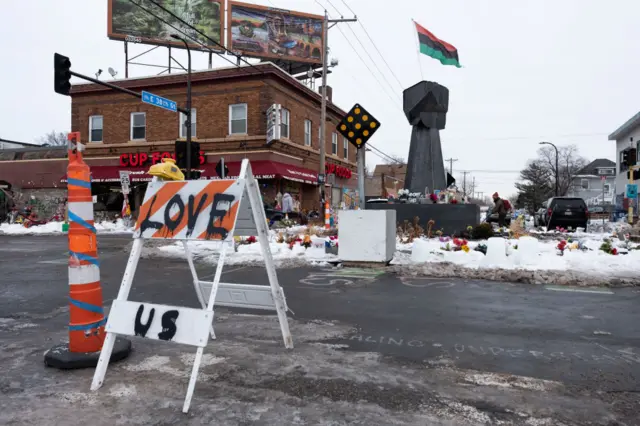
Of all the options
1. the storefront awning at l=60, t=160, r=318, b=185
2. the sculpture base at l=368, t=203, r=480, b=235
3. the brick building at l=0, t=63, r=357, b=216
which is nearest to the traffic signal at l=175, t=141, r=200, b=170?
the storefront awning at l=60, t=160, r=318, b=185

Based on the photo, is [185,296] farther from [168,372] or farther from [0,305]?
[168,372]

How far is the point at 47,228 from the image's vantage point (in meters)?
26.6

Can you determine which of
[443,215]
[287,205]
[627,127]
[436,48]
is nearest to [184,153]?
[287,205]

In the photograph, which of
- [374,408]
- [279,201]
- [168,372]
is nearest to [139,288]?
[168,372]

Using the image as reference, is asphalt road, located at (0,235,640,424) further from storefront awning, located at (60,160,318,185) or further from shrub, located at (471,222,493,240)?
storefront awning, located at (60,160,318,185)

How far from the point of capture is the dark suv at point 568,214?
74.2ft

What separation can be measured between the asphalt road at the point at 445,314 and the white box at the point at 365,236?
0.56 m

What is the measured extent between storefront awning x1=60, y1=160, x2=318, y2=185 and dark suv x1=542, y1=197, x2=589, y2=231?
13.5 metres

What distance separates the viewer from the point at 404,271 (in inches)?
401

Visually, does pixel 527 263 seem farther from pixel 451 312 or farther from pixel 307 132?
pixel 307 132

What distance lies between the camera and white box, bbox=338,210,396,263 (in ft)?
36.0

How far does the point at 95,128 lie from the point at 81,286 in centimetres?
3006

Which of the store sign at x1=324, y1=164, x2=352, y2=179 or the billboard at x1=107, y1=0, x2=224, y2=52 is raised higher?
the billboard at x1=107, y1=0, x2=224, y2=52

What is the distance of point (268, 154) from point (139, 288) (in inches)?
739
